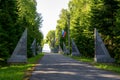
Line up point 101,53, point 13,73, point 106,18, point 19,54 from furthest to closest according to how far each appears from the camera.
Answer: point 106,18 < point 101,53 < point 19,54 < point 13,73

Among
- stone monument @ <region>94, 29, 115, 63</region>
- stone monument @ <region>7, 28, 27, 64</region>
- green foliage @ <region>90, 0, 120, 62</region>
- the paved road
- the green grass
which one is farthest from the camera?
green foliage @ <region>90, 0, 120, 62</region>

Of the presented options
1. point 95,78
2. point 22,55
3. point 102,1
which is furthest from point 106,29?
point 95,78

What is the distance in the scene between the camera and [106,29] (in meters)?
37.8

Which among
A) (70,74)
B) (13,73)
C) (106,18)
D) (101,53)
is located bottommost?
(70,74)

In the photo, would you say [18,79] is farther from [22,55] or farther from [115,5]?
[115,5]

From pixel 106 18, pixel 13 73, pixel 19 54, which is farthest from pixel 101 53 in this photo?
pixel 13 73

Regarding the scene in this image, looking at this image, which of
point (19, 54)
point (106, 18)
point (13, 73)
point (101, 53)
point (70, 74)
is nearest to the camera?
point (70, 74)

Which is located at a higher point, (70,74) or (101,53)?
(101,53)

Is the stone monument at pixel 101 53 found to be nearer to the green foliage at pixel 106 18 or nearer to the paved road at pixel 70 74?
the green foliage at pixel 106 18

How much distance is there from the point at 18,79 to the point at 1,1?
17.4m

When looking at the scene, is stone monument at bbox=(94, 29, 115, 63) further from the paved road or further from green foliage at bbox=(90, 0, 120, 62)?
the paved road

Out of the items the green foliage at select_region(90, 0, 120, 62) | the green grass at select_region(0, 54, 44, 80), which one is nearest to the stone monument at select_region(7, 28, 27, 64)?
the green grass at select_region(0, 54, 44, 80)

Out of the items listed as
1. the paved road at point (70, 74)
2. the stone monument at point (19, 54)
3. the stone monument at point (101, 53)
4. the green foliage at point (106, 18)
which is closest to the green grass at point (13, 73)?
the paved road at point (70, 74)

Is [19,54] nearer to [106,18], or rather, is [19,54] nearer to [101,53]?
[101,53]
